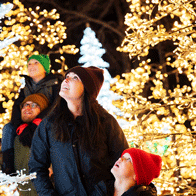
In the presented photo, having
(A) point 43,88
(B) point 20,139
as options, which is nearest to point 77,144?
(B) point 20,139

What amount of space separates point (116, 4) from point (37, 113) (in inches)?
A: 418

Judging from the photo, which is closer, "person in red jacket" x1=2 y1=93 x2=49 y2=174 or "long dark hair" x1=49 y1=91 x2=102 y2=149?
"long dark hair" x1=49 y1=91 x2=102 y2=149

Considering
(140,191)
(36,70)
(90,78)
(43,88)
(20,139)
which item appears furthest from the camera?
(36,70)

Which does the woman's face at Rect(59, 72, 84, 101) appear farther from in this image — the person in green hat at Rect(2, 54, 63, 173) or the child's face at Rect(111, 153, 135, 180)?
the person in green hat at Rect(2, 54, 63, 173)

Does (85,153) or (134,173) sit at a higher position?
(85,153)

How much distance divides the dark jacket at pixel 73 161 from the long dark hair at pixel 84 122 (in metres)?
0.04

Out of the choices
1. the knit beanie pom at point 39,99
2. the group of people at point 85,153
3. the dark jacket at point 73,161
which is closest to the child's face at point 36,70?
the knit beanie pom at point 39,99

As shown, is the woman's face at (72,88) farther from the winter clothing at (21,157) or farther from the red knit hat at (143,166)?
the winter clothing at (21,157)

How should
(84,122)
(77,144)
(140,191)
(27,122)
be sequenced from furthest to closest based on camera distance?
(27,122) < (84,122) < (77,144) < (140,191)

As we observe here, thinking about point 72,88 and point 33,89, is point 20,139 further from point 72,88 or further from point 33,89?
point 72,88

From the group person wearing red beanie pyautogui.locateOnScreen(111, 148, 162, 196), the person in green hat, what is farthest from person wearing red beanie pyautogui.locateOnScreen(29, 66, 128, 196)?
the person in green hat

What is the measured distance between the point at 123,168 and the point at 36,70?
216 cm

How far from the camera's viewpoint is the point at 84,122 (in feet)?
10.7

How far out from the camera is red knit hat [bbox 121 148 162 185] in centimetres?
306
